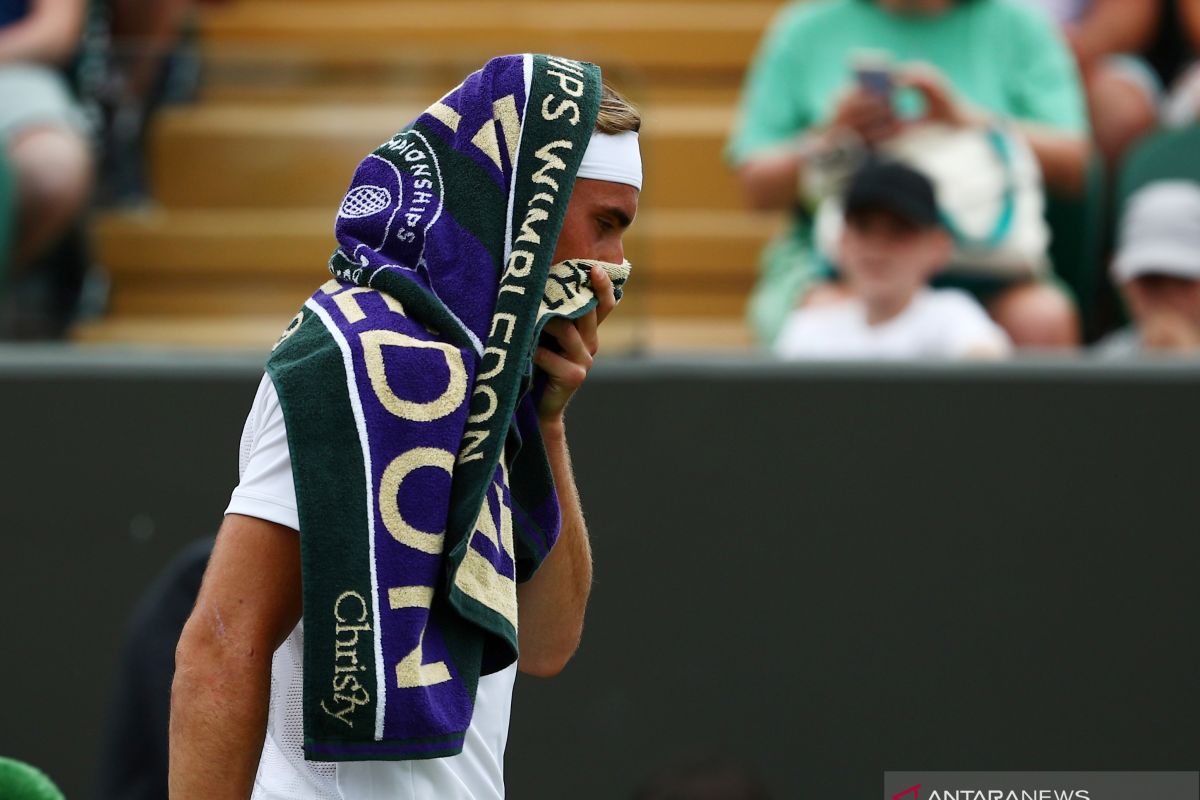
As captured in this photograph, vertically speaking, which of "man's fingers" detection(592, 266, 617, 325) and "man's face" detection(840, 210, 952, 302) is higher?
"man's face" detection(840, 210, 952, 302)

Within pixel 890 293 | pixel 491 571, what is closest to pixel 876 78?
pixel 890 293

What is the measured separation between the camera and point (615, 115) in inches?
78.4

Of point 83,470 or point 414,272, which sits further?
point 83,470

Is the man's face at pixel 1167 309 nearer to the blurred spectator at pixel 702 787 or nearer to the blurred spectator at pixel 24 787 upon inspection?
the blurred spectator at pixel 702 787

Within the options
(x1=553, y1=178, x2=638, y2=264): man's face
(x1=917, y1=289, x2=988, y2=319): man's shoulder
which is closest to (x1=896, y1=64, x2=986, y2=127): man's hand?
(x1=917, y1=289, x2=988, y2=319): man's shoulder

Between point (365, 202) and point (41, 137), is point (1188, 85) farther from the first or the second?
point (365, 202)

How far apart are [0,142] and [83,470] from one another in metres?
0.83

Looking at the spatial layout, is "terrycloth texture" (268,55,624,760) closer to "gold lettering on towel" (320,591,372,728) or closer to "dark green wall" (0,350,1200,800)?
"gold lettering on towel" (320,591,372,728)

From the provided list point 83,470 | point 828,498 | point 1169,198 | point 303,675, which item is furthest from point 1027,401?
point 303,675

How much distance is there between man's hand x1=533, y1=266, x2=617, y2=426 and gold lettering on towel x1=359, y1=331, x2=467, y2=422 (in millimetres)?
187

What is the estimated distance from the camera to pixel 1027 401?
12.6 feet

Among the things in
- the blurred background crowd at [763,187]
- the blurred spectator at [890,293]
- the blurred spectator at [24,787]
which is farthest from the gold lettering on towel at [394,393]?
the blurred spectator at [890,293]

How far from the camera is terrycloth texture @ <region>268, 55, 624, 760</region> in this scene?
1719mm

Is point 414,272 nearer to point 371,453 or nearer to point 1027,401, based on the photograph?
point 371,453
